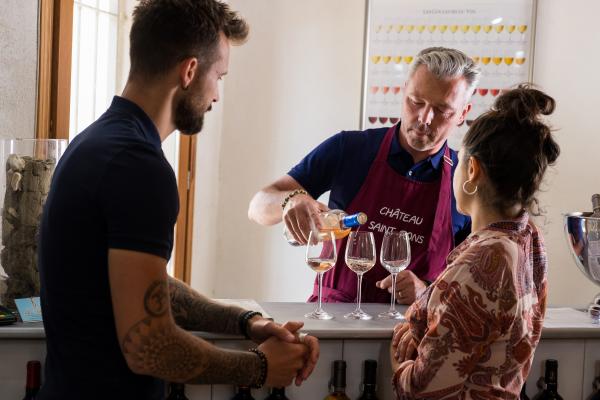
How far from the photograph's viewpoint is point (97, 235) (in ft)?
4.27

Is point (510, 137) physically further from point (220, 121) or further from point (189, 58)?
point (220, 121)

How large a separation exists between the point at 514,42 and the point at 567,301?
1389mm

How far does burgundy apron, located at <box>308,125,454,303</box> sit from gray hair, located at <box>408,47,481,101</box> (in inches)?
10.7

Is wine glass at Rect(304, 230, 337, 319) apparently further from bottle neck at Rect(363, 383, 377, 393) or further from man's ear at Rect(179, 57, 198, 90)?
man's ear at Rect(179, 57, 198, 90)

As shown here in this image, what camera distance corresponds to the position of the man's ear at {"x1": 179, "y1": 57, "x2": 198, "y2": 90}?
147 cm

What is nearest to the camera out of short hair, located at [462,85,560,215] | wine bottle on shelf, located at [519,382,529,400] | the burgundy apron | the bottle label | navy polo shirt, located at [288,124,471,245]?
short hair, located at [462,85,560,215]

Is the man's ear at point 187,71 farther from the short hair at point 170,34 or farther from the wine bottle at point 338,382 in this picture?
the wine bottle at point 338,382

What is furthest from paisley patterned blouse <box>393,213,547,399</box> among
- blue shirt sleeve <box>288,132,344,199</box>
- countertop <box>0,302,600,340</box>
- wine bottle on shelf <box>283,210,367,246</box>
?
blue shirt sleeve <box>288,132,344,199</box>

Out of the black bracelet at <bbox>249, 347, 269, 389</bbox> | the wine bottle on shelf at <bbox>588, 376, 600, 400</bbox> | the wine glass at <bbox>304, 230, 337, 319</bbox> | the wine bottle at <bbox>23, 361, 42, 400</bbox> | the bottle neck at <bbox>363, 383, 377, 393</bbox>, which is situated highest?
the wine glass at <bbox>304, 230, 337, 319</bbox>

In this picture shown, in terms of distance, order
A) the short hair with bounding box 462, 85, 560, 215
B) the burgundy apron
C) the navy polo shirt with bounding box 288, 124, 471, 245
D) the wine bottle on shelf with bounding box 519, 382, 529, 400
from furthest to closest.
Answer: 1. the navy polo shirt with bounding box 288, 124, 471, 245
2. the burgundy apron
3. the wine bottle on shelf with bounding box 519, 382, 529, 400
4. the short hair with bounding box 462, 85, 560, 215

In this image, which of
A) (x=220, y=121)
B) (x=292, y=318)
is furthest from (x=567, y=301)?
(x=292, y=318)

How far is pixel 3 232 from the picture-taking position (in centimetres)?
173

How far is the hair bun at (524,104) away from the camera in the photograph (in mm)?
1536

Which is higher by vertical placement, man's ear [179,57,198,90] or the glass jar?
man's ear [179,57,198,90]
